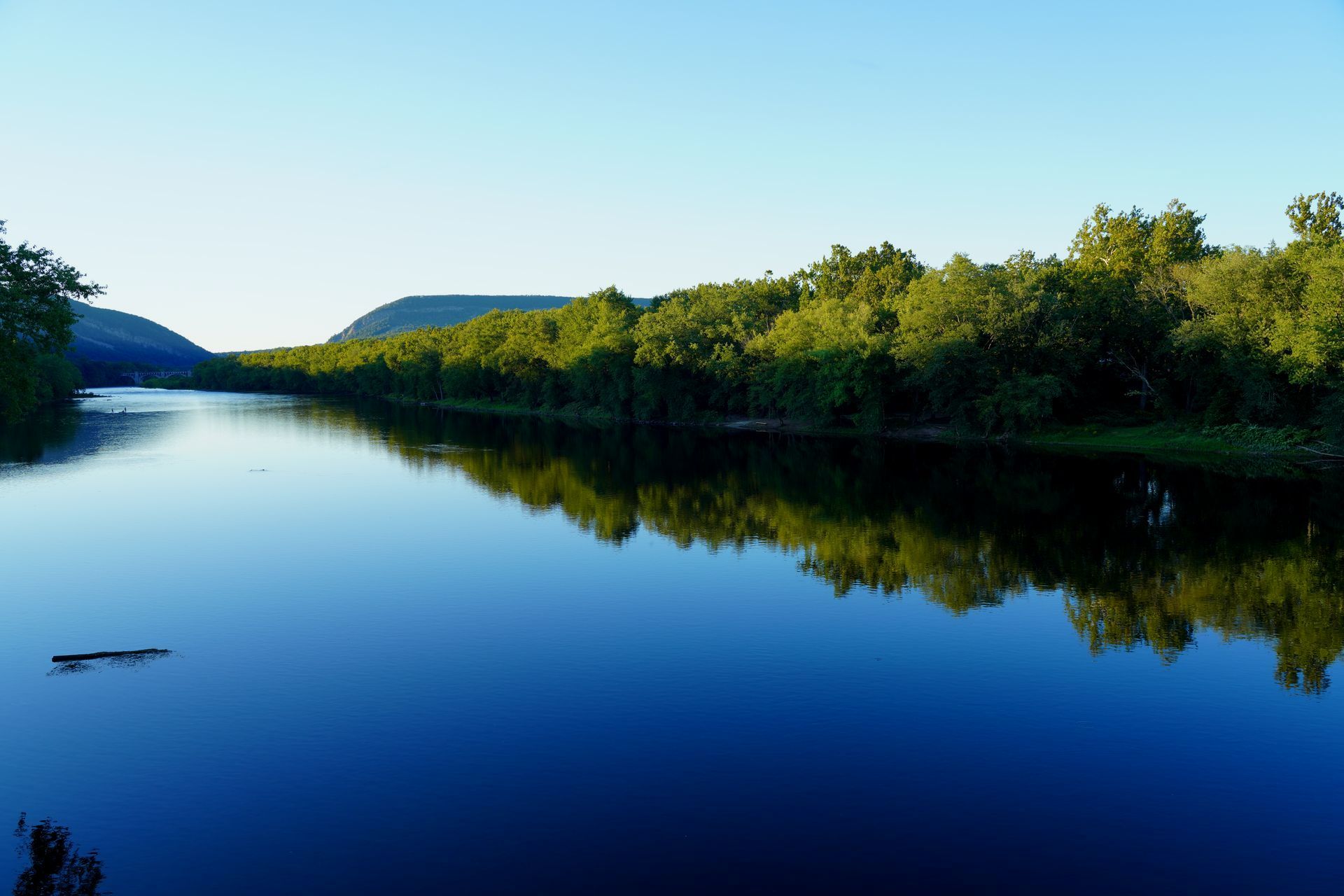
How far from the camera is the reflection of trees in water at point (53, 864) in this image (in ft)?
45.4

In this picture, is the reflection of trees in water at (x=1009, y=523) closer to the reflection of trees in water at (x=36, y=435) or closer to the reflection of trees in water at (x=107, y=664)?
the reflection of trees in water at (x=107, y=664)

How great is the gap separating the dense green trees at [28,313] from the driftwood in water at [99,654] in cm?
831

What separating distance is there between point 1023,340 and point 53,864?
82.1m

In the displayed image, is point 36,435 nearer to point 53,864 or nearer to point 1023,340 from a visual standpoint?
point 53,864

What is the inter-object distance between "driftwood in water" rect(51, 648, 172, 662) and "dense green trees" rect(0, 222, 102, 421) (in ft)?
27.3

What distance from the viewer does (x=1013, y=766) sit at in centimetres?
1778

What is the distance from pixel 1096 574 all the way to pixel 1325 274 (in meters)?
43.2

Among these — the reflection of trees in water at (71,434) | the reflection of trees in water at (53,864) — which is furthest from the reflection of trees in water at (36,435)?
the reflection of trees in water at (53,864)

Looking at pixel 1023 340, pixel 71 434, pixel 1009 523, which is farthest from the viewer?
pixel 71 434

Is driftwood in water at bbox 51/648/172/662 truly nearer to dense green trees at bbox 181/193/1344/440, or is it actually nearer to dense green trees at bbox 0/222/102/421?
dense green trees at bbox 0/222/102/421

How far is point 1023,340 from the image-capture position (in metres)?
82.0

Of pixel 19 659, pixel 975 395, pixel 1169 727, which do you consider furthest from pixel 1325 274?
pixel 19 659

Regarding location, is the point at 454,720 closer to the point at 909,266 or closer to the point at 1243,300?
the point at 1243,300

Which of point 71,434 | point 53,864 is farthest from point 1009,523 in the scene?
point 71,434
